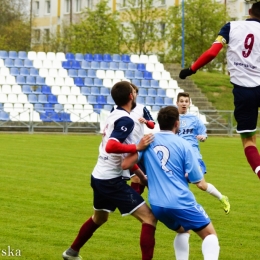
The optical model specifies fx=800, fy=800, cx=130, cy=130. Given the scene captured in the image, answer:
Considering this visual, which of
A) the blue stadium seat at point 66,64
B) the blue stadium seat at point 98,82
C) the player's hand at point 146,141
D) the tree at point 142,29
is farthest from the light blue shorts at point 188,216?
the tree at point 142,29

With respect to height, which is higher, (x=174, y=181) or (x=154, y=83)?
(x=174, y=181)

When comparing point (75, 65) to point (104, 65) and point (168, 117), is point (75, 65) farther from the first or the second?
point (168, 117)

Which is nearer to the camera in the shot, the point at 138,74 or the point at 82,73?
the point at 82,73

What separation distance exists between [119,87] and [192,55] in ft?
138

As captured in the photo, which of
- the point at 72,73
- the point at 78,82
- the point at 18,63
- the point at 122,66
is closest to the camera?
the point at 18,63

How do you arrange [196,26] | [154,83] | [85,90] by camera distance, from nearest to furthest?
[85,90] → [154,83] → [196,26]

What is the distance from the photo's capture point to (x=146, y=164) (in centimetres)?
708

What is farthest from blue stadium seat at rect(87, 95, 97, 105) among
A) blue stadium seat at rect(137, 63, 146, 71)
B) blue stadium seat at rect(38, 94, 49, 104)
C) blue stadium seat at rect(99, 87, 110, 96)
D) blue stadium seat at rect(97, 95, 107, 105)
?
blue stadium seat at rect(137, 63, 146, 71)

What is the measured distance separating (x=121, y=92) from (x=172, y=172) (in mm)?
991

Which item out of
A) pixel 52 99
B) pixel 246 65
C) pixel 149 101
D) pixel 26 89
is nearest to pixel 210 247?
pixel 246 65

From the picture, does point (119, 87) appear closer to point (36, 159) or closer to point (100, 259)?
point (100, 259)

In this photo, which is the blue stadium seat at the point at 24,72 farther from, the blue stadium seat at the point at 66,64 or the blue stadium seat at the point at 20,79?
the blue stadium seat at the point at 66,64

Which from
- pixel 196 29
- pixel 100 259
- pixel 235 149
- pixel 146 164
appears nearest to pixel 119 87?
pixel 146 164

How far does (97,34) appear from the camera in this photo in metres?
49.0
